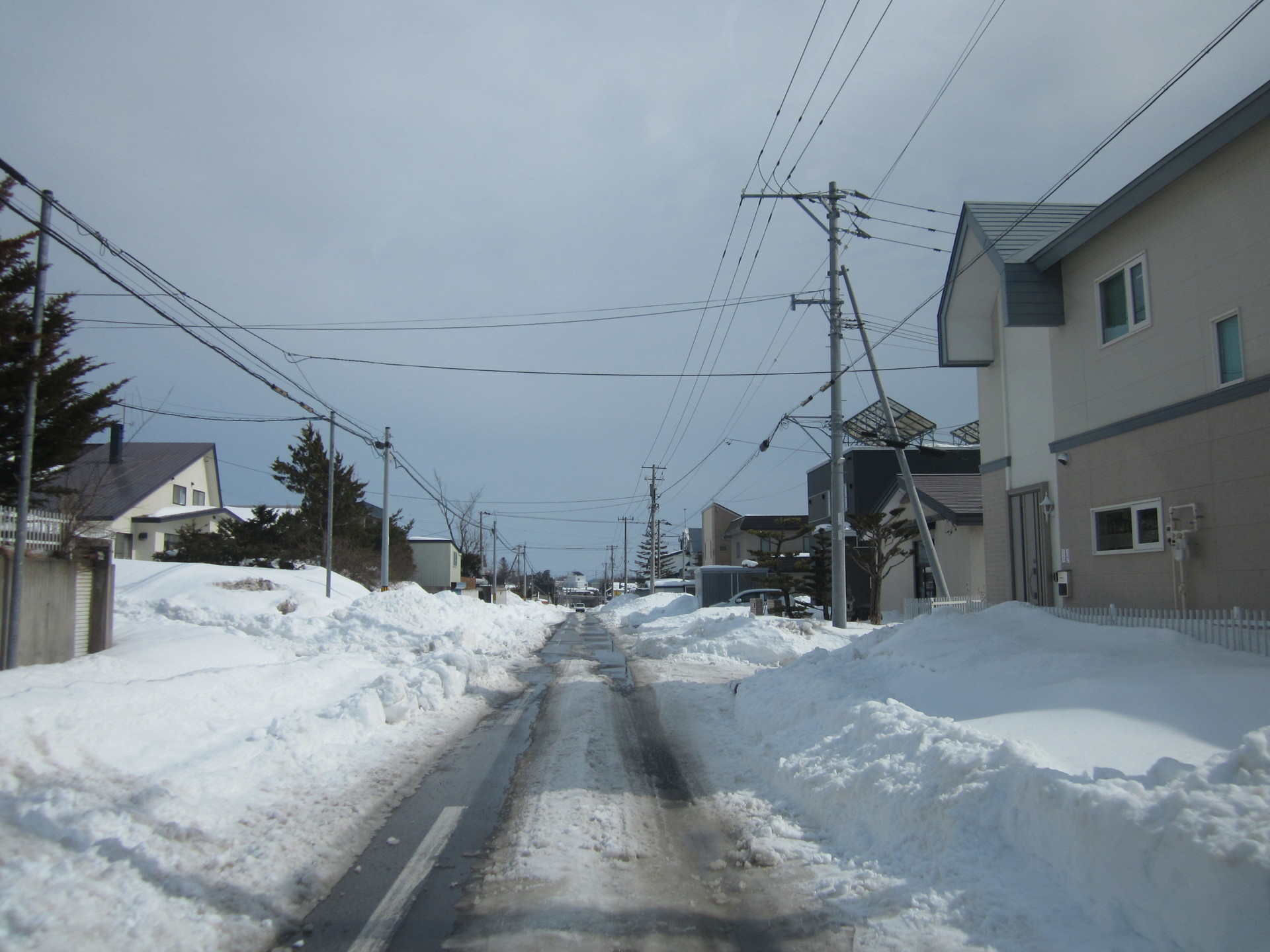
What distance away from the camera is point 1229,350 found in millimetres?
10680

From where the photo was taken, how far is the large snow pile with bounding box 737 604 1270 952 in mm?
4184

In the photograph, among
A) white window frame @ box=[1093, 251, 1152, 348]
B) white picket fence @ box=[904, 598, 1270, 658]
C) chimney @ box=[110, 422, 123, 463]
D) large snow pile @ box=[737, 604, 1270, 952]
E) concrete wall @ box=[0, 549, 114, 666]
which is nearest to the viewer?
large snow pile @ box=[737, 604, 1270, 952]

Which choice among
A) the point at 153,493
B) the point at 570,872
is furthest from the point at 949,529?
the point at 153,493

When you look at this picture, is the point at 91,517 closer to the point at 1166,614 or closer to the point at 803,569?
the point at 1166,614

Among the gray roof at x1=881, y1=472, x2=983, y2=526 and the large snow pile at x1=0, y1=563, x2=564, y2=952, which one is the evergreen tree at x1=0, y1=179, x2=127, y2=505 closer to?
the large snow pile at x1=0, y1=563, x2=564, y2=952

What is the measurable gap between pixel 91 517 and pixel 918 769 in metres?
13.4

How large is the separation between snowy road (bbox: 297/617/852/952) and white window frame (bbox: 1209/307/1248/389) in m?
8.03

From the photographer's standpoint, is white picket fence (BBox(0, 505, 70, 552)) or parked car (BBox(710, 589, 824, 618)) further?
parked car (BBox(710, 589, 824, 618))

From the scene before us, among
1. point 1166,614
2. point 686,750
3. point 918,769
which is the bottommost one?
point 686,750

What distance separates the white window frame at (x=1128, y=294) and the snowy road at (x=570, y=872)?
8981mm

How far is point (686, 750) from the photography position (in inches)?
378

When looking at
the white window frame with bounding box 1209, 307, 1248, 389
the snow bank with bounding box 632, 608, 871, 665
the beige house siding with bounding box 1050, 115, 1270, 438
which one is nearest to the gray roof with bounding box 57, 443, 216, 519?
the snow bank with bounding box 632, 608, 871, 665

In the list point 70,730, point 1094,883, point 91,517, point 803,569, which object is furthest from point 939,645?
point 803,569

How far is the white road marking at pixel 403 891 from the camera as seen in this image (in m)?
4.62
